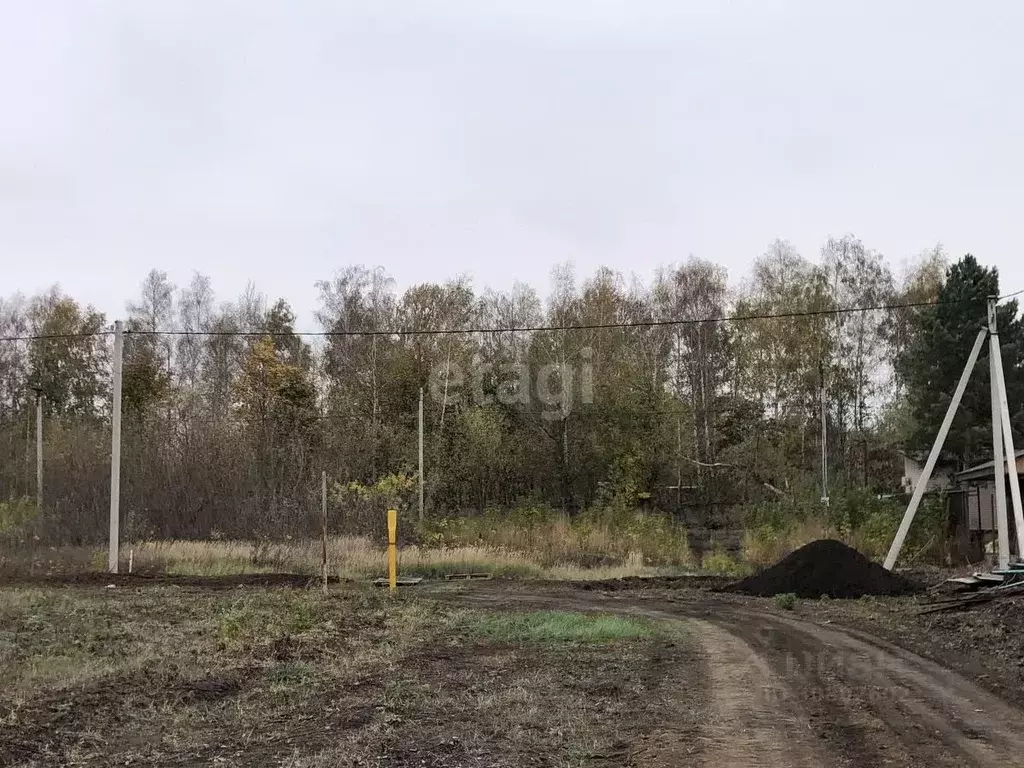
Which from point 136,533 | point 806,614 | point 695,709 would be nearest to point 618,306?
point 136,533

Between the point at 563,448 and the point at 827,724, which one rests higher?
the point at 563,448

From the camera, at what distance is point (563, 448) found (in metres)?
35.8

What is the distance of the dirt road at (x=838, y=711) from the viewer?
17.5 ft

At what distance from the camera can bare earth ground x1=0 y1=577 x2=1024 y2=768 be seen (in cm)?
547

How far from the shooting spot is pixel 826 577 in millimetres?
17625

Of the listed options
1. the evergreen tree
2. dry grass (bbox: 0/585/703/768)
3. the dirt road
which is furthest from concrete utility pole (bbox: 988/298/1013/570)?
the evergreen tree

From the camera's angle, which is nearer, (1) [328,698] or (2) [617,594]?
(1) [328,698]

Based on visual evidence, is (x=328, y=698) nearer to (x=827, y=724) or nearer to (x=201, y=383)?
(x=827, y=724)

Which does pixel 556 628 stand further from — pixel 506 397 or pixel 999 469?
pixel 506 397

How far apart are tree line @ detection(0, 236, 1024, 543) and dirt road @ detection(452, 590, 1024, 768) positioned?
1583cm

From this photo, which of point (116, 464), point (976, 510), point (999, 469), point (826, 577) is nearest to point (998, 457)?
point (999, 469)

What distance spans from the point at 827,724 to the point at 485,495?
28.7 metres

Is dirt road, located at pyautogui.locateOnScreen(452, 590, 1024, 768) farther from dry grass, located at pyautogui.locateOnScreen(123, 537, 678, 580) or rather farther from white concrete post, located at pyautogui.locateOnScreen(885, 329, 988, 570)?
dry grass, located at pyautogui.locateOnScreen(123, 537, 678, 580)

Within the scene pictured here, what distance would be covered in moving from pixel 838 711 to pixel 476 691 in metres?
2.83
